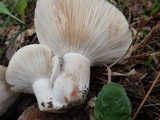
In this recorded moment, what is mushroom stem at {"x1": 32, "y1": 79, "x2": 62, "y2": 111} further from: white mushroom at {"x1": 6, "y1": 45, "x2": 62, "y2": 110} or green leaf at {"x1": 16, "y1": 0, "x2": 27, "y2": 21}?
green leaf at {"x1": 16, "y1": 0, "x2": 27, "y2": 21}

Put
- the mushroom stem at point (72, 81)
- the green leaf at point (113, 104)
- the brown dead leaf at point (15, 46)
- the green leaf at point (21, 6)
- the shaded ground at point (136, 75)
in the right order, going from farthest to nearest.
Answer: the green leaf at point (21, 6) < the brown dead leaf at point (15, 46) < the shaded ground at point (136, 75) < the mushroom stem at point (72, 81) < the green leaf at point (113, 104)

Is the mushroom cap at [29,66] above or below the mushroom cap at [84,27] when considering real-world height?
below

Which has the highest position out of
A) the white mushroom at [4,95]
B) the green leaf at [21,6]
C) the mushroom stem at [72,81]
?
the green leaf at [21,6]

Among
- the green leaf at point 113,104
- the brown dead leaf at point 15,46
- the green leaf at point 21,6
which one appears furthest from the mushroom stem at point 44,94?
the green leaf at point 21,6

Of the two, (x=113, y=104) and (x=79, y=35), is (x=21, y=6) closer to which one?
(x=79, y=35)

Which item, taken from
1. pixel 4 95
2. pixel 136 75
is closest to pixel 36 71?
pixel 4 95

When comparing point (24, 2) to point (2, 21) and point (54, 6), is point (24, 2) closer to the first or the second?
point (2, 21)

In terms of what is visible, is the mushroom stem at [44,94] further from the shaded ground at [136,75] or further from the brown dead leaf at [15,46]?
the brown dead leaf at [15,46]
